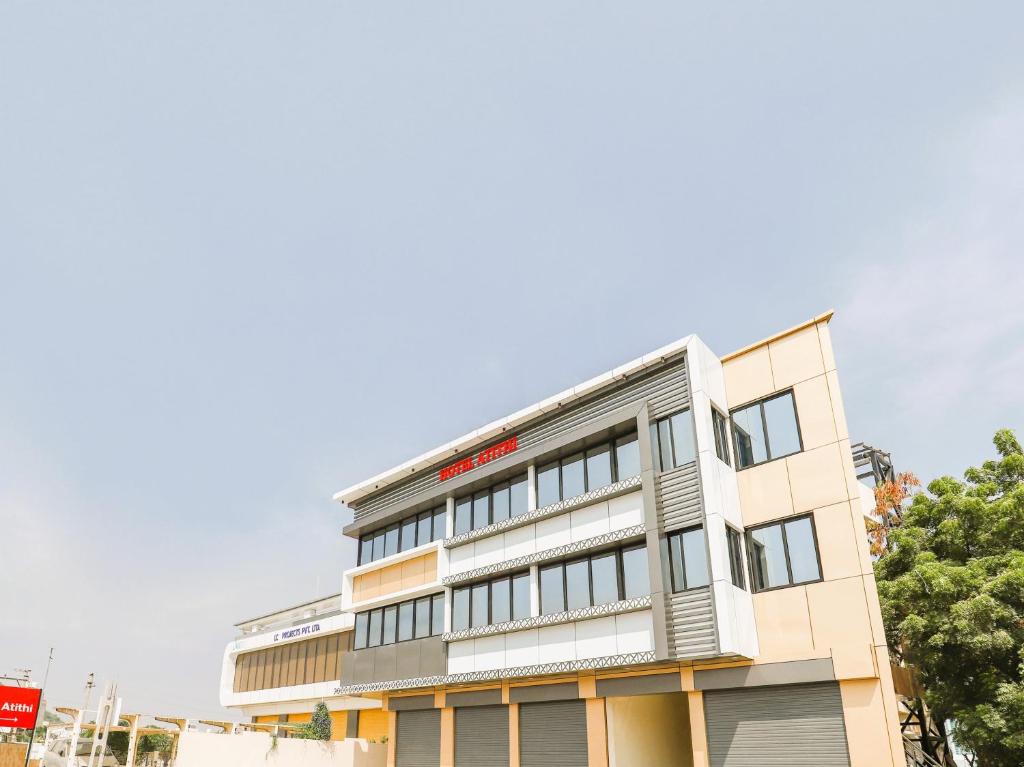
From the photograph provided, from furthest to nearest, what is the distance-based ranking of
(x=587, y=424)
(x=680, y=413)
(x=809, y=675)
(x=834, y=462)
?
(x=587, y=424) → (x=680, y=413) → (x=834, y=462) → (x=809, y=675)

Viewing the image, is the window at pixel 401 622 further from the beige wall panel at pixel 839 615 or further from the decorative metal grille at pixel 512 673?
the beige wall panel at pixel 839 615

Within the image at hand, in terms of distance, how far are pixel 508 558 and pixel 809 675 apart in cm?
1143

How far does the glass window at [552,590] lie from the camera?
85.3 feet

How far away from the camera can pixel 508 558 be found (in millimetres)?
28266

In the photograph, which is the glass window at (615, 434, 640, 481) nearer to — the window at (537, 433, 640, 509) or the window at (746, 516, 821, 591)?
the window at (537, 433, 640, 509)

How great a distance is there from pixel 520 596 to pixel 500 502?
3924mm

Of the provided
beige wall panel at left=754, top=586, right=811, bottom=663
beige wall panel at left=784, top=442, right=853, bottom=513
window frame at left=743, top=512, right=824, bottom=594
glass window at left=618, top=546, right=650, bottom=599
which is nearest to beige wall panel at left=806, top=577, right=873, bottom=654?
beige wall panel at left=754, top=586, right=811, bottom=663

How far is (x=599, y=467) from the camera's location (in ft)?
87.3

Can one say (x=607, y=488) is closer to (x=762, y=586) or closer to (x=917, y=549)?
(x=762, y=586)

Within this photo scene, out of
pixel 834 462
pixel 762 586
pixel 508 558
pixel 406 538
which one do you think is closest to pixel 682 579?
pixel 762 586

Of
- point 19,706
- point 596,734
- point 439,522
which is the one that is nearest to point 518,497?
point 439,522

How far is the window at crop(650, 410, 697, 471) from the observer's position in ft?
78.0

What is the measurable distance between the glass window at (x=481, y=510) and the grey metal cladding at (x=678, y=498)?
28.3 ft

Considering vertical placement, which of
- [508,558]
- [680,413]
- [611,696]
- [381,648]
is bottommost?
[611,696]
